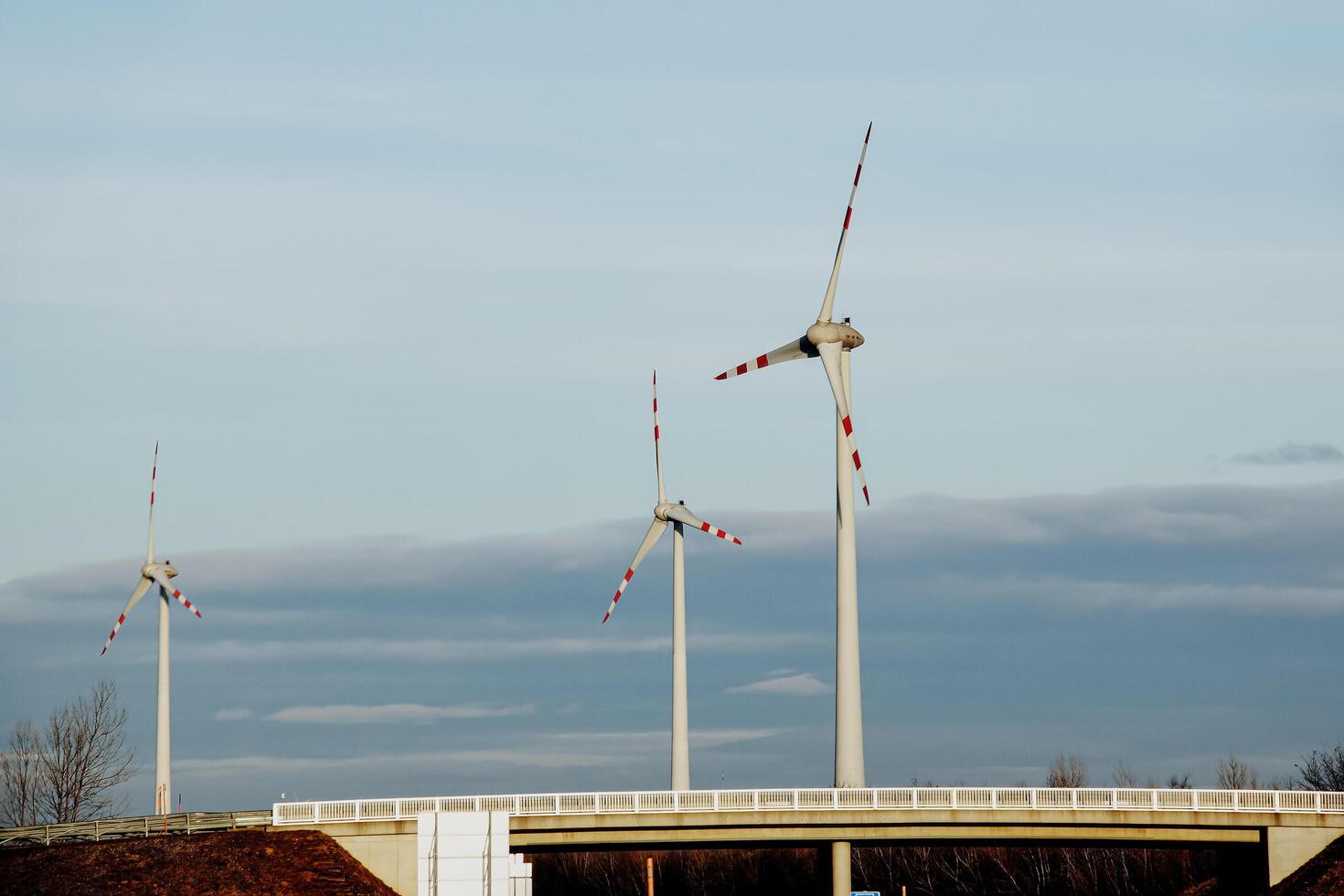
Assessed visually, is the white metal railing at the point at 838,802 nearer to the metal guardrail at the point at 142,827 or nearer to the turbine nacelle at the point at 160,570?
the metal guardrail at the point at 142,827

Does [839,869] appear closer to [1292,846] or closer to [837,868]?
[837,868]

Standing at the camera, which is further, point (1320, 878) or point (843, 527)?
point (843, 527)

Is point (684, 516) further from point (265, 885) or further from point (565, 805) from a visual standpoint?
point (265, 885)

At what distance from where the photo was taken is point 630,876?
163000 mm

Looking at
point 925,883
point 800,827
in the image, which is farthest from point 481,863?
point 925,883

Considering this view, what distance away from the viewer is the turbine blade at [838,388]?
88.5 meters

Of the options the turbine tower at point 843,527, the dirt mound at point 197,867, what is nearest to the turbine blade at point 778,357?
the turbine tower at point 843,527

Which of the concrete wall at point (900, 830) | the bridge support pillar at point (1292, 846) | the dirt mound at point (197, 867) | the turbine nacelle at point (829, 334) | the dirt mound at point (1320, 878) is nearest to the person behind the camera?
the dirt mound at point (1320, 878)

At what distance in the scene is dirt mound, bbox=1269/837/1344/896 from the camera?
7631cm

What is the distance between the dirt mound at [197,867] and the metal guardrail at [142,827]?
1.65 m

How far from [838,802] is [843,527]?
47.5 feet

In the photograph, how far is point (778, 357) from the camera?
9688 cm

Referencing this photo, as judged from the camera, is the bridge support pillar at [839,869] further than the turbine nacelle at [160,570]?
No

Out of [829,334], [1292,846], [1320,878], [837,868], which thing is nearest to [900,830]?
[837,868]
